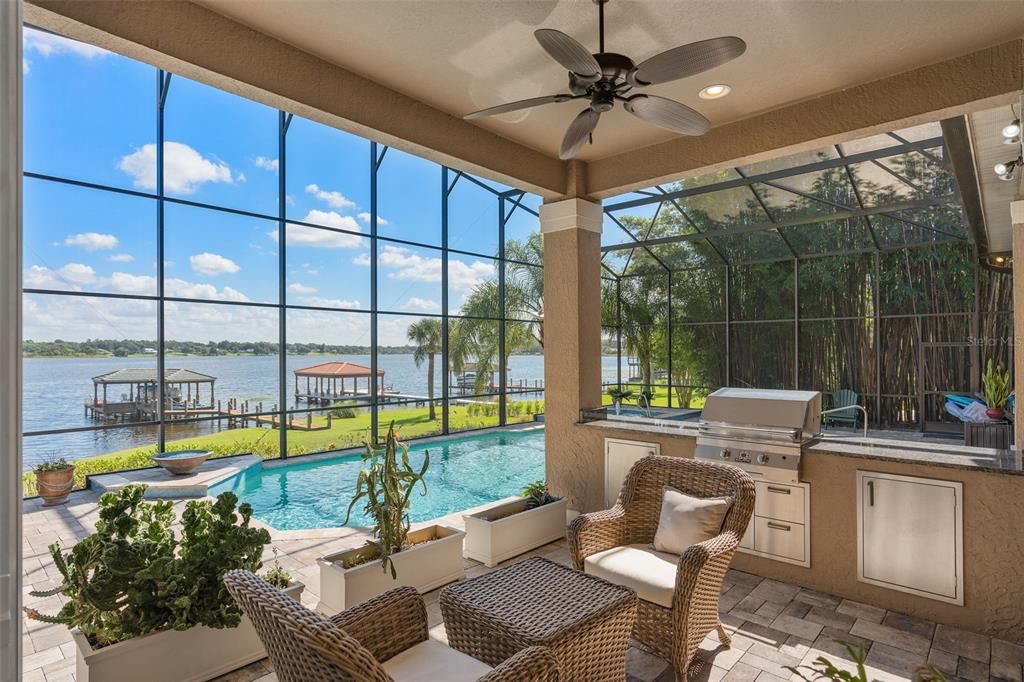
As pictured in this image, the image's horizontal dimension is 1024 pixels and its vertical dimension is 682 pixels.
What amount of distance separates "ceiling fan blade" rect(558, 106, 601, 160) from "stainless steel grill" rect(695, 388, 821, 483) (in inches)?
77.8

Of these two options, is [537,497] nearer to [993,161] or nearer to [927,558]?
[927,558]

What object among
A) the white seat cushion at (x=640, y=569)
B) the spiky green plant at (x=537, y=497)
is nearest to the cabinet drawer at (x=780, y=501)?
the white seat cushion at (x=640, y=569)

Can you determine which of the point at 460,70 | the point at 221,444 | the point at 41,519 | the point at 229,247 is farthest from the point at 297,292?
the point at 460,70

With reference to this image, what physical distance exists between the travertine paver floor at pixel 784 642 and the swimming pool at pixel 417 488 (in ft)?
7.37

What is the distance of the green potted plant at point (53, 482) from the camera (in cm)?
562

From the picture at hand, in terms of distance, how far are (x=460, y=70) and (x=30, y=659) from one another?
3.68 metres

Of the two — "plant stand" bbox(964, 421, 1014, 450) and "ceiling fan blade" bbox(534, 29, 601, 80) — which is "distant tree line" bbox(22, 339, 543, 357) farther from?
"plant stand" bbox(964, 421, 1014, 450)

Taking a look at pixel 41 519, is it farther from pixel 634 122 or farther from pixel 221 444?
pixel 634 122

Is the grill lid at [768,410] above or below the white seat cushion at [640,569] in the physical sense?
above

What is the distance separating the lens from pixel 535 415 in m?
12.4

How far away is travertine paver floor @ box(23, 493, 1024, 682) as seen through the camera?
249cm

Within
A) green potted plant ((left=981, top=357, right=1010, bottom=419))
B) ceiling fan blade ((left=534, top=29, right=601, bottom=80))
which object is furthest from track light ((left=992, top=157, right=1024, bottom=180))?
ceiling fan blade ((left=534, top=29, right=601, bottom=80))

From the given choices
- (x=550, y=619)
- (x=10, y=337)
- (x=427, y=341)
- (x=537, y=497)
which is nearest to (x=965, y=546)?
(x=550, y=619)

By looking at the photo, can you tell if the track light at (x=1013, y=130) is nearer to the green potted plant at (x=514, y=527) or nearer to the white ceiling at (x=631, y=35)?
the white ceiling at (x=631, y=35)
